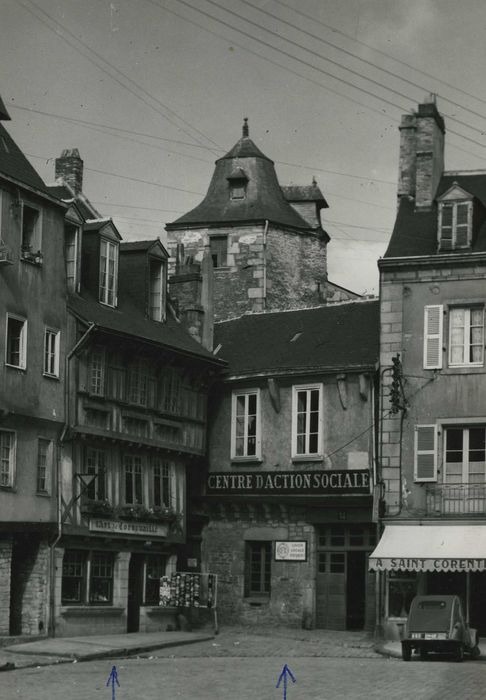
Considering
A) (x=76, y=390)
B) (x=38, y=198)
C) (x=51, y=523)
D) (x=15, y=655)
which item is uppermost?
(x=38, y=198)

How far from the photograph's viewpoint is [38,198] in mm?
35594

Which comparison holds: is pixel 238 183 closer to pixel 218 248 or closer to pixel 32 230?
pixel 218 248

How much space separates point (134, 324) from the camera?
3891 centimetres

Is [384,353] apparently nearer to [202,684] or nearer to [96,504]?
[96,504]

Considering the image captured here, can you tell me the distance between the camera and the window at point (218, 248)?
56.6 metres

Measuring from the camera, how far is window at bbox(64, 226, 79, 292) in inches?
1468

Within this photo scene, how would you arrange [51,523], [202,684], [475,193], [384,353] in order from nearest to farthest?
1. [202,684]
2. [51,523]
3. [384,353]
4. [475,193]

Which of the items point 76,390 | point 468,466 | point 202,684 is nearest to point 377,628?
point 468,466

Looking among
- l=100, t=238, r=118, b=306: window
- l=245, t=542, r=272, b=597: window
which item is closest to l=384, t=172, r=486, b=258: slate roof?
l=100, t=238, r=118, b=306: window

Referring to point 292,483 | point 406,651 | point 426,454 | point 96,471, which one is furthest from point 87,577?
point 406,651

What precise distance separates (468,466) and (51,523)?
1023cm

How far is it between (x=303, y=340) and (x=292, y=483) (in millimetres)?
4418

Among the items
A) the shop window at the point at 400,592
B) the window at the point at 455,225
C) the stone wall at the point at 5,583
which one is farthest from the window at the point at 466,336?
the stone wall at the point at 5,583

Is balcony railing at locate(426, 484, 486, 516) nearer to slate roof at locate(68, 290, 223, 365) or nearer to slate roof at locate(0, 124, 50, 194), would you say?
slate roof at locate(68, 290, 223, 365)
